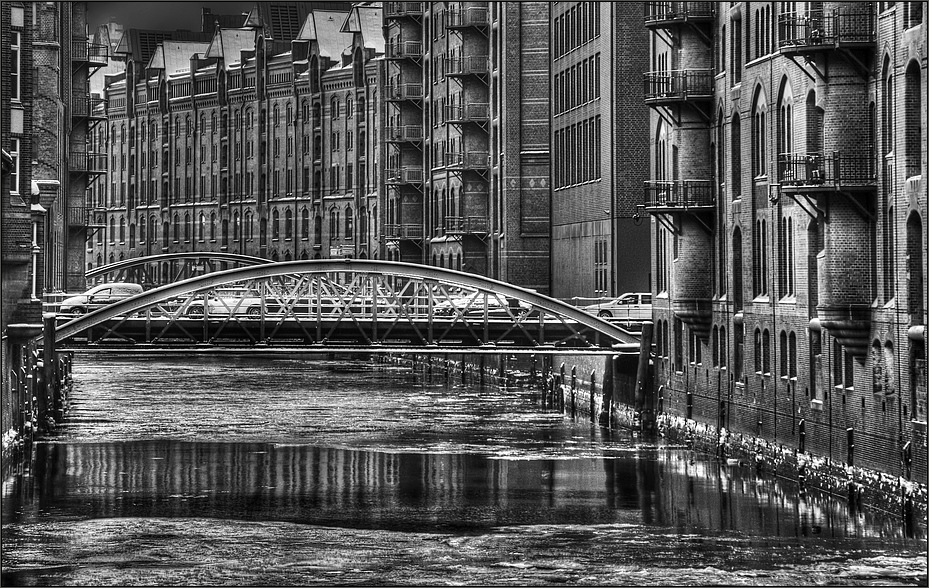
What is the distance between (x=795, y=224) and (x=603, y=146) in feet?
85.4

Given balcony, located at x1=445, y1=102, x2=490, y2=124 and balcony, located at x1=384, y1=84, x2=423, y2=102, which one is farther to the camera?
balcony, located at x1=384, y1=84, x2=423, y2=102

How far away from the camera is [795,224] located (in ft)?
135

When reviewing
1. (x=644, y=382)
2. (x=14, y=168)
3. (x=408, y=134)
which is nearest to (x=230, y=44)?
(x=408, y=134)

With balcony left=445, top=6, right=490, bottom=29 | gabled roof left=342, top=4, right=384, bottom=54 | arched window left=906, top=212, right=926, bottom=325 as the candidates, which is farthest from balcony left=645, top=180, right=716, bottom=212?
gabled roof left=342, top=4, right=384, bottom=54

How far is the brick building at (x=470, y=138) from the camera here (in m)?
77.0

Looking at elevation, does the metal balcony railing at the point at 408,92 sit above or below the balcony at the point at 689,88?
above

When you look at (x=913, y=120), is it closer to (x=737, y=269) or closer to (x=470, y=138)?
(x=737, y=269)

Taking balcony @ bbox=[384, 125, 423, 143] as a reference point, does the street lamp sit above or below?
below

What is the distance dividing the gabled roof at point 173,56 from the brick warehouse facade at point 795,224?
88.3m

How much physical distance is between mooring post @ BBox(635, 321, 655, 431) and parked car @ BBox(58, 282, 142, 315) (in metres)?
18.0

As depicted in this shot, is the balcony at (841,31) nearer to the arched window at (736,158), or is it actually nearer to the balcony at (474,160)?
the arched window at (736,158)

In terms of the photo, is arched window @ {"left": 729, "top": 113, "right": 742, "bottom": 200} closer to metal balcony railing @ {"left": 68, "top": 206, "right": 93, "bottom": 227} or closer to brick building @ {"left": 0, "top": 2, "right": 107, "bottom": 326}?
brick building @ {"left": 0, "top": 2, "right": 107, "bottom": 326}

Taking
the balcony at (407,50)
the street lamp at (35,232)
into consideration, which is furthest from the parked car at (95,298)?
the balcony at (407,50)

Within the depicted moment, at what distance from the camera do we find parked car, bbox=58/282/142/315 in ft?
215
